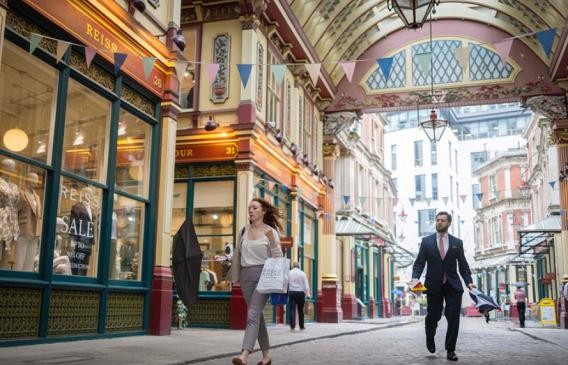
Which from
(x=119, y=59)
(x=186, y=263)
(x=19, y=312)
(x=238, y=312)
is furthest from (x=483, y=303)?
(x=238, y=312)

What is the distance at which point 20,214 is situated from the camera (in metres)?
8.80

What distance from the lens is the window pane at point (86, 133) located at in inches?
394

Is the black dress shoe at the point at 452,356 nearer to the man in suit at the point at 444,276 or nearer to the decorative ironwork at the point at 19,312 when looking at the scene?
the man in suit at the point at 444,276

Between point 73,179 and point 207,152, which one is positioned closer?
point 73,179

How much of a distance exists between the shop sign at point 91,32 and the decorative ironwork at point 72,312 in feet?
12.3

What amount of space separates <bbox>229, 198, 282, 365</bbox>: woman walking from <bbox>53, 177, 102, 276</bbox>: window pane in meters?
3.51

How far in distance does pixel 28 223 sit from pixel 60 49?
2477 millimetres

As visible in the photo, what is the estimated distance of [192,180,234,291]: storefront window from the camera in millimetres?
16219

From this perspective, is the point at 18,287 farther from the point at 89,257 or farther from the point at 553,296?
the point at 553,296

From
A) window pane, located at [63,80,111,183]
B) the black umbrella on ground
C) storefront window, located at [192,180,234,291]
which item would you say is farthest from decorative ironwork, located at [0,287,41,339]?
storefront window, located at [192,180,234,291]

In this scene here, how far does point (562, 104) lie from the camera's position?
21.9 meters

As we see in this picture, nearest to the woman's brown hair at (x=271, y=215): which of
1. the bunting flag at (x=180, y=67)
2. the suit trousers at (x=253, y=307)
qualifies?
the suit trousers at (x=253, y=307)

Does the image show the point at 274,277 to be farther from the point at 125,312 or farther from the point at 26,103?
the point at 125,312

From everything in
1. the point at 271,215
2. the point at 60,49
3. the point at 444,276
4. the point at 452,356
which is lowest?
the point at 452,356
